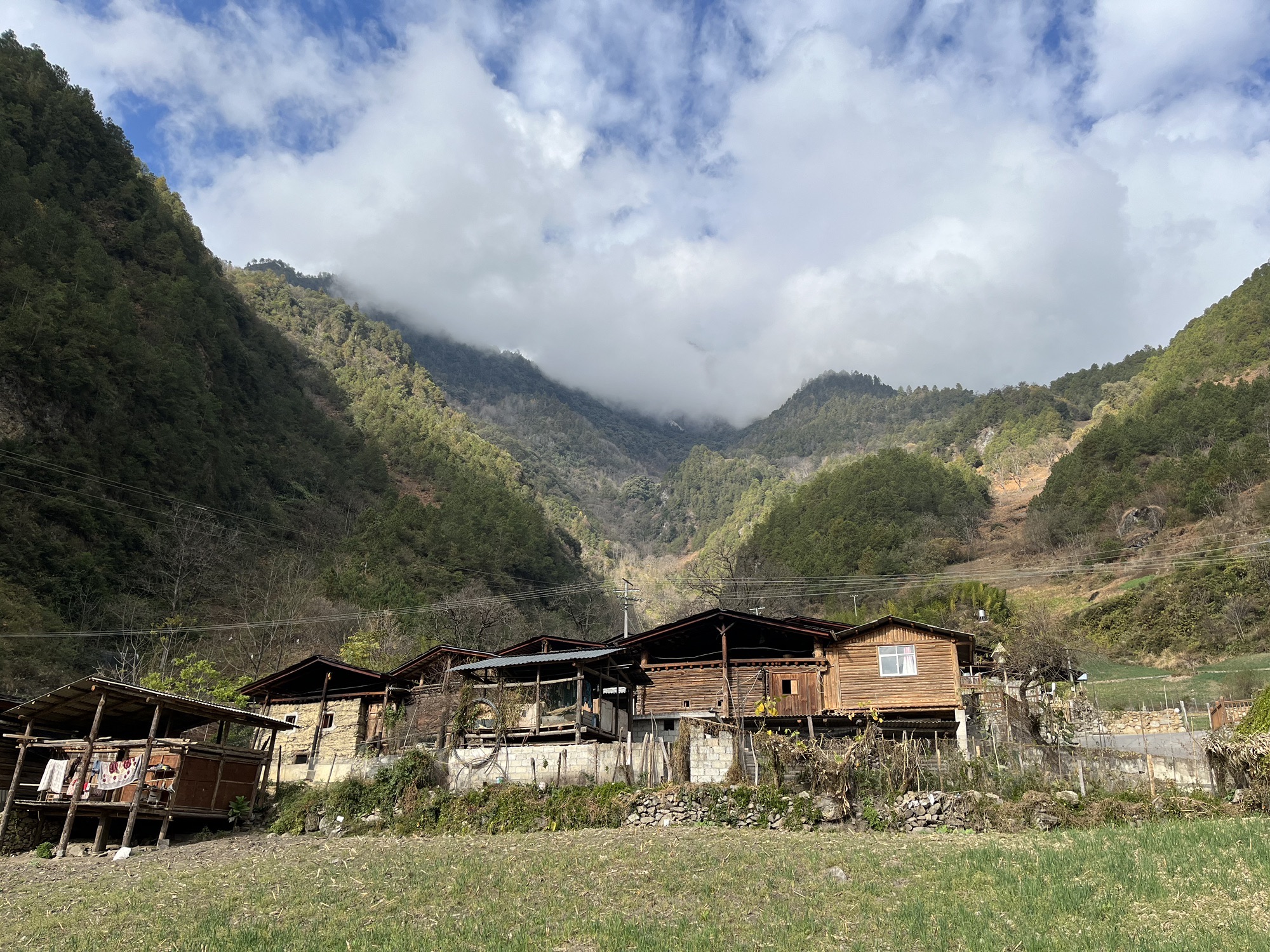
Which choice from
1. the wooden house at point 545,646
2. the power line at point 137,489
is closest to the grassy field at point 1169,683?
the wooden house at point 545,646

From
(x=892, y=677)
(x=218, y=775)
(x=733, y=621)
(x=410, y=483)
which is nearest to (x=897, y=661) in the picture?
(x=892, y=677)

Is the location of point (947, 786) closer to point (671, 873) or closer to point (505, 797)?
point (671, 873)

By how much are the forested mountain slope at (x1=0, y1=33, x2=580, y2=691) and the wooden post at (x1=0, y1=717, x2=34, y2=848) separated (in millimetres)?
13691

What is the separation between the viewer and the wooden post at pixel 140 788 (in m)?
21.1

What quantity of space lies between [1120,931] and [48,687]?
40133 millimetres

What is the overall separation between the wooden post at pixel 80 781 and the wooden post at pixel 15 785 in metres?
1.30

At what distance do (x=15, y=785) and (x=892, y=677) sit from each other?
92.1 feet

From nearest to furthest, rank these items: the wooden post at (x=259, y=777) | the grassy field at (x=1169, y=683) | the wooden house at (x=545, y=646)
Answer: the wooden post at (x=259, y=777)
the wooden house at (x=545, y=646)
the grassy field at (x=1169, y=683)

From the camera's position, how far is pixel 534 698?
2933 centimetres

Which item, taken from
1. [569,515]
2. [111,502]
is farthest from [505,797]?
[569,515]

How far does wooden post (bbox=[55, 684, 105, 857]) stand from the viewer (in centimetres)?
2145

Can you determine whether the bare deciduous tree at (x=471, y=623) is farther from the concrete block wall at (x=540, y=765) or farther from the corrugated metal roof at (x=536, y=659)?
the concrete block wall at (x=540, y=765)

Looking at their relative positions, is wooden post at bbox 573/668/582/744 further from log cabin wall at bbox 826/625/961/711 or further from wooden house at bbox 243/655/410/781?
log cabin wall at bbox 826/625/961/711

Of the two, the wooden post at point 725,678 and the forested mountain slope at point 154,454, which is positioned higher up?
the forested mountain slope at point 154,454
